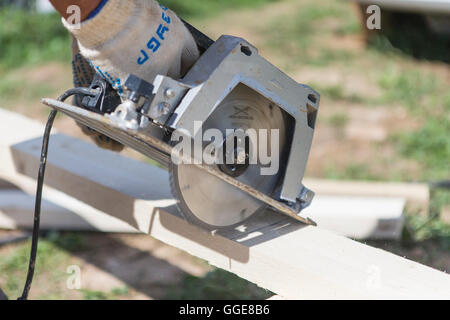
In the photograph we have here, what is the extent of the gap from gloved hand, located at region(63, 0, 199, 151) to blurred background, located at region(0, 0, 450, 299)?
1199 mm

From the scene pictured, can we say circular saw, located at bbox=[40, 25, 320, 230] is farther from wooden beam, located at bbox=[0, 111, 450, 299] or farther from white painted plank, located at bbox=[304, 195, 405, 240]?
white painted plank, located at bbox=[304, 195, 405, 240]

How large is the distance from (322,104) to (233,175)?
2761 mm

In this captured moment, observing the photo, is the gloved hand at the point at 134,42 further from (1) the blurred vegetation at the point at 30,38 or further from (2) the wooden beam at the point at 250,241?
(1) the blurred vegetation at the point at 30,38

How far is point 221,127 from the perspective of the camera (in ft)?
5.56

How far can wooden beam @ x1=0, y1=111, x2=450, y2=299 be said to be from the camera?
1.58 m

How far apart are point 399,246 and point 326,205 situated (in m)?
0.40

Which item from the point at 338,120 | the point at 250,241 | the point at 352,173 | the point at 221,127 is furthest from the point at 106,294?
the point at 338,120

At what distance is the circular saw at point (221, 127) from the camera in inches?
59.9

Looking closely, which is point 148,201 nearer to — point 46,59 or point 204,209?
point 204,209

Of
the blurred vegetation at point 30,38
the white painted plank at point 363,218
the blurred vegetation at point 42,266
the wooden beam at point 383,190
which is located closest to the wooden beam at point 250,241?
the blurred vegetation at point 42,266

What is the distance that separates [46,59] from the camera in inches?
216

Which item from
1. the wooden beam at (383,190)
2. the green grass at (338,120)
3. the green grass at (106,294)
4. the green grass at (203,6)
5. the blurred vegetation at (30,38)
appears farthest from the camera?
the green grass at (203,6)
